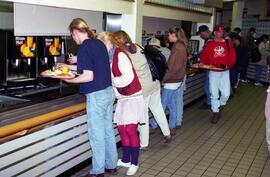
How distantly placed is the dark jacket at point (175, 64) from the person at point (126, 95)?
122 cm

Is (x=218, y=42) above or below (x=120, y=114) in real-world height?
above

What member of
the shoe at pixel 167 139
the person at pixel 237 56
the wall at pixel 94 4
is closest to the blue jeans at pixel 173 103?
the shoe at pixel 167 139

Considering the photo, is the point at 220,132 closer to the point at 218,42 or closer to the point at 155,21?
the point at 218,42

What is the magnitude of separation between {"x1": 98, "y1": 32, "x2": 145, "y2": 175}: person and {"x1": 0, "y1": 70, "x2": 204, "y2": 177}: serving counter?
41cm

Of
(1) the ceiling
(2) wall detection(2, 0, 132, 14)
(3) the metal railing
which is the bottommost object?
(1) the ceiling

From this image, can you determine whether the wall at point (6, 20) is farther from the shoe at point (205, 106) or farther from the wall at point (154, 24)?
the shoe at point (205, 106)

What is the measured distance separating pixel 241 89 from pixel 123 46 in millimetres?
6669

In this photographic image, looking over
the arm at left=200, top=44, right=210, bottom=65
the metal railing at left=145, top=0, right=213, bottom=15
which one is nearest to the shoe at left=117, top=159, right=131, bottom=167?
the metal railing at left=145, top=0, right=213, bottom=15

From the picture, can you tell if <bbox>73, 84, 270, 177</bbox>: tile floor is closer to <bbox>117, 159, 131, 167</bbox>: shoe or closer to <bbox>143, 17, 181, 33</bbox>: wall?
<bbox>117, 159, 131, 167</bbox>: shoe

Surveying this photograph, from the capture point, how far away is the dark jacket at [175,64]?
4.83 meters

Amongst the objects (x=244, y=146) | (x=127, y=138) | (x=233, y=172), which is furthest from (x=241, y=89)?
(x=127, y=138)

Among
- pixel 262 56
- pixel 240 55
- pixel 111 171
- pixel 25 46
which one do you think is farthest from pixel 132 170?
pixel 262 56

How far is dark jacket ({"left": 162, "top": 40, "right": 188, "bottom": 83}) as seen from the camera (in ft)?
15.9

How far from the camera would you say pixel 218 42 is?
579cm
